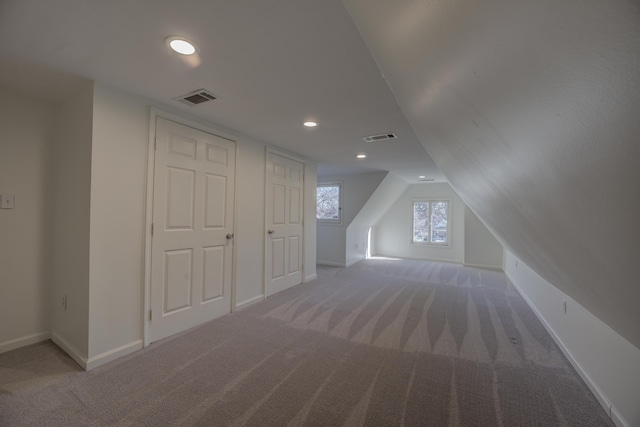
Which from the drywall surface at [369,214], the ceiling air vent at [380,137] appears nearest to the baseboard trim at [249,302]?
the ceiling air vent at [380,137]

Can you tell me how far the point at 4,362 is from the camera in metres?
1.98

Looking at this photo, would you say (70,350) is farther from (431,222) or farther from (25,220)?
(431,222)

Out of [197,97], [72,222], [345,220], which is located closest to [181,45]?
[197,97]

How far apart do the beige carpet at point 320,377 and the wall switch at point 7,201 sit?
118cm

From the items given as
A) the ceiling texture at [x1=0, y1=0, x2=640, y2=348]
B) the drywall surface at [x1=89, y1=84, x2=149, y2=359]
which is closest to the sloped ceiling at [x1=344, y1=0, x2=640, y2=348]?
the ceiling texture at [x1=0, y1=0, x2=640, y2=348]

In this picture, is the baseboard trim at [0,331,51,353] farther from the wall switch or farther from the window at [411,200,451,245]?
the window at [411,200,451,245]

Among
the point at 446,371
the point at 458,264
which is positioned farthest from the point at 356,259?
the point at 446,371

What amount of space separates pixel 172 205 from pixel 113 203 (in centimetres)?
45

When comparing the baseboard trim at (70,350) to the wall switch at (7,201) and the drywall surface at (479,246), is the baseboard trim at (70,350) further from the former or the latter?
the drywall surface at (479,246)

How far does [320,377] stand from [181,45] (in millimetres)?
2296

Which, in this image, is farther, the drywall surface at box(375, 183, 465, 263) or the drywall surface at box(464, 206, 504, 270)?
the drywall surface at box(375, 183, 465, 263)

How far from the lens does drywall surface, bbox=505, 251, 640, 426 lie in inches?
55.4

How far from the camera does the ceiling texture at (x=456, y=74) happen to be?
0.35 metres

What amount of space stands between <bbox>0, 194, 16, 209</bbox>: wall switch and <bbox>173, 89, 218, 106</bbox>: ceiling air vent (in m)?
1.57
